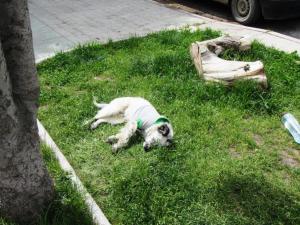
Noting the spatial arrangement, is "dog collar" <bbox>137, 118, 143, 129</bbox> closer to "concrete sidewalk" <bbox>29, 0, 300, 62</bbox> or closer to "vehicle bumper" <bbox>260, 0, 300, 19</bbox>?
"concrete sidewalk" <bbox>29, 0, 300, 62</bbox>

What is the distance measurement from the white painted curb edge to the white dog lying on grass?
493mm

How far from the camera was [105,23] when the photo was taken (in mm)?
8234

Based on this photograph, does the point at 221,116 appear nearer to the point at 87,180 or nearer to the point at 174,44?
the point at 87,180

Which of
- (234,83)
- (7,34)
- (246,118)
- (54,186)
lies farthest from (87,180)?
(234,83)

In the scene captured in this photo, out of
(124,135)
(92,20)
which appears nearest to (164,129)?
(124,135)

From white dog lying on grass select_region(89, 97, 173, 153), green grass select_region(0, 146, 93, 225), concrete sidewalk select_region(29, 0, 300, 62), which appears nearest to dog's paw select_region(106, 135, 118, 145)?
white dog lying on grass select_region(89, 97, 173, 153)

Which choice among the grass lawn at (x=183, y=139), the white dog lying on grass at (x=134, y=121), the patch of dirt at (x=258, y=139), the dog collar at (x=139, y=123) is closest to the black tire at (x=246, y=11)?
the grass lawn at (x=183, y=139)

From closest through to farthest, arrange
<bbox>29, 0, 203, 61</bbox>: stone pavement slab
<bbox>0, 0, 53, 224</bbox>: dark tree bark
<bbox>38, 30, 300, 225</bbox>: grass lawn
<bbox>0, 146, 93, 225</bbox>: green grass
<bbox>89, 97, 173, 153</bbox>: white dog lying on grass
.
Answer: <bbox>0, 0, 53, 224</bbox>: dark tree bark → <bbox>0, 146, 93, 225</bbox>: green grass → <bbox>38, 30, 300, 225</bbox>: grass lawn → <bbox>89, 97, 173, 153</bbox>: white dog lying on grass → <bbox>29, 0, 203, 61</bbox>: stone pavement slab

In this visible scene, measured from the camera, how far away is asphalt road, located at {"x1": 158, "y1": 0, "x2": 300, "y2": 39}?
7680 millimetres

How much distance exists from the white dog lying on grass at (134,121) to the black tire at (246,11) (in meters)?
3.70

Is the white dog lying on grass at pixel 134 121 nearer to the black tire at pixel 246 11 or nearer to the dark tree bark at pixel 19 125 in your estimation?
the dark tree bark at pixel 19 125

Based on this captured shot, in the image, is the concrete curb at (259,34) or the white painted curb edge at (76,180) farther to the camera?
the concrete curb at (259,34)

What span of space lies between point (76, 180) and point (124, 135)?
76cm

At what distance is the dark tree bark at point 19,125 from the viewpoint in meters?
2.91
